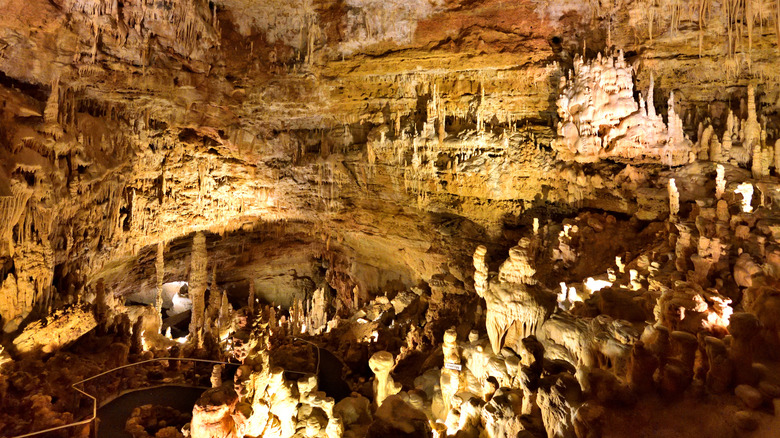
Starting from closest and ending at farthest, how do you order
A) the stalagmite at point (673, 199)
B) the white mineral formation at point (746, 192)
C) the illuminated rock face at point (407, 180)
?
the illuminated rock face at point (407, 180), the white mineral formation at point (746, 192), the stalagmite at point (673, 199)

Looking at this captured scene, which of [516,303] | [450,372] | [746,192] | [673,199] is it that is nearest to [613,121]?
[673,199]

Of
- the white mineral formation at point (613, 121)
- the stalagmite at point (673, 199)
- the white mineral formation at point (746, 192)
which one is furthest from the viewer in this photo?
the white mineral formation at point (613, 121)

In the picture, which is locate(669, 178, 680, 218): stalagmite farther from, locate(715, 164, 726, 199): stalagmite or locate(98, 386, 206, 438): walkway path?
locate(98, 386, 206, 438): walkway path

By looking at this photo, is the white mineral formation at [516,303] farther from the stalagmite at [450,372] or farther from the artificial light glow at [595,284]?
the artificial light glow at [595,284]

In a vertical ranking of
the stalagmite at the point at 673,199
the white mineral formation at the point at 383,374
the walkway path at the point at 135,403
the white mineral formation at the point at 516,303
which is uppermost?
the stalagmite at the point at 673,199

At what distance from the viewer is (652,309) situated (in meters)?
5.37

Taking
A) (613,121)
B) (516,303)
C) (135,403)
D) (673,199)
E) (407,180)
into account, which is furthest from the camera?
(407,180)

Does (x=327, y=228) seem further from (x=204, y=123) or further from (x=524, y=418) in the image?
(x=524, y=418)

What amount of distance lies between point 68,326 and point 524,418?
9568 millimetres

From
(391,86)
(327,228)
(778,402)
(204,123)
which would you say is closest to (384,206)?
(327,228)

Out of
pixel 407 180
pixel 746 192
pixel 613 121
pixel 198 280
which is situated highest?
pixel 613 121

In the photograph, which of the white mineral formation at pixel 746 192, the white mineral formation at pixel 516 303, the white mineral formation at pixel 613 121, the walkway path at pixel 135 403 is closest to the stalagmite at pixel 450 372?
the white mineral formation at pixel 516 303

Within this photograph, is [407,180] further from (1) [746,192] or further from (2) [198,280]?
(2) [198,280]

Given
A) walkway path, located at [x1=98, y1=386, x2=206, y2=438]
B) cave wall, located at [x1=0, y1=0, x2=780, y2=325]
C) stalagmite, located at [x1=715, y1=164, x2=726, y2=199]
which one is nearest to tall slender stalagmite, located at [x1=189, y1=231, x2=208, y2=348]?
cave wall, located at [x1=0, y1=0, x2=780, y2=325]
